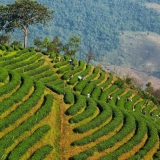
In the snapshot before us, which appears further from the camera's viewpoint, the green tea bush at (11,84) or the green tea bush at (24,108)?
the green tea bush at (11,84)

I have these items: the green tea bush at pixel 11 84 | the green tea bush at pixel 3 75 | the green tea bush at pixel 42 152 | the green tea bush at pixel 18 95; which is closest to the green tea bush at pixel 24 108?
the green tea bush at pixel 18 95

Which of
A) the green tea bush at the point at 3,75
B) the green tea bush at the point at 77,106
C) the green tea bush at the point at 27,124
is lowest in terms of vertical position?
the green tea bush at the point at 77,106

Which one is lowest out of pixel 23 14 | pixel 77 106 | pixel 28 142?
pixel 23 14

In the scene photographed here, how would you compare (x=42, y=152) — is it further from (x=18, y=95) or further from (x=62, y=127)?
(x=18, y=95)

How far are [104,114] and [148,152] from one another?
6791 mm

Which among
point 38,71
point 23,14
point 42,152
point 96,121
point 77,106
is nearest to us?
point 42,152

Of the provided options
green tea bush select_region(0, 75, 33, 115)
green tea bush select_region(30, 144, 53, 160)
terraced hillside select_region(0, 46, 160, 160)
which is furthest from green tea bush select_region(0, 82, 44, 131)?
green tea bush select_region(30, 144, 53, 160)

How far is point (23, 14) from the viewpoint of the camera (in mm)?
86438

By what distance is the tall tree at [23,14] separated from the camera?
8575 cm

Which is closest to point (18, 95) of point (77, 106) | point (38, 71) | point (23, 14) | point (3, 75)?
point (3, 75)

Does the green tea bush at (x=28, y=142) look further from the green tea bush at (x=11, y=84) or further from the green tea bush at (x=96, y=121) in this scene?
the green tea bush at (x=11, y=84)

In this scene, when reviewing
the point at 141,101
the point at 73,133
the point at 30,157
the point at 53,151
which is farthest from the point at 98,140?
the point at 141,101

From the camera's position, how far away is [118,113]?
42.5 metres

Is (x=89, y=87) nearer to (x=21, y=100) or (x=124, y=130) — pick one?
(x=124, y=130)
